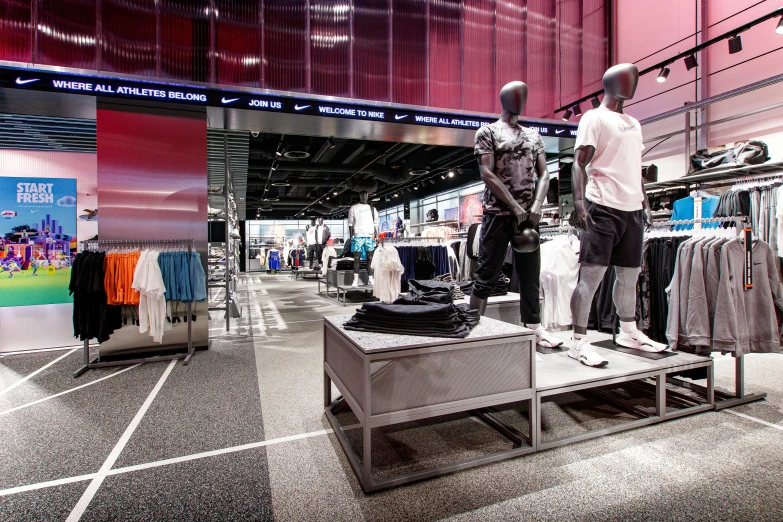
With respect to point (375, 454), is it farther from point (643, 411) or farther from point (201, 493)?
point (643, 411)

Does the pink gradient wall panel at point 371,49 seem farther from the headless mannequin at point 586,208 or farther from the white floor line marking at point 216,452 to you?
the white floor line marking at point 216,452

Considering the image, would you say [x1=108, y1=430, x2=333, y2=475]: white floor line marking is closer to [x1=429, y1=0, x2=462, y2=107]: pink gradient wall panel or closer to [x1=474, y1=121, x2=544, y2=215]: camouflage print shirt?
[x1=474, y1=121, x2=544, y2=215]: camouflage print shirt

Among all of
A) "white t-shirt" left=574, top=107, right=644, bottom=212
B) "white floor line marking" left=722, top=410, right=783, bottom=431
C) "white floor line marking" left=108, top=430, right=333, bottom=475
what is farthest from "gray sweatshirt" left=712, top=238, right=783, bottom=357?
"white floor line marking" left=108, top=430, right=333, bottom=475

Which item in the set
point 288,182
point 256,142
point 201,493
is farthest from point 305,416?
point 288,182

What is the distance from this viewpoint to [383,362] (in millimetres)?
1635

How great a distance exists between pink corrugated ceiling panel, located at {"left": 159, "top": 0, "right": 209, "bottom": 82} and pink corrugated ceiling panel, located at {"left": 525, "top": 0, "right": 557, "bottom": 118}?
175 inches

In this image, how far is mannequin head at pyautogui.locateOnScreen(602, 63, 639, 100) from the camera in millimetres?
2281

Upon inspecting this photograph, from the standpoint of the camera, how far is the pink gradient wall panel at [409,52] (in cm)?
523

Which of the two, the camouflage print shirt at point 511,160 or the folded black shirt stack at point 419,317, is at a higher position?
the camouflage print shirt at point 511,160

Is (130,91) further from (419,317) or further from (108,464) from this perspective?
(419,317)

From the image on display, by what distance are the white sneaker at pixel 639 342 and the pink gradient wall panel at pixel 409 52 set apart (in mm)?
3993

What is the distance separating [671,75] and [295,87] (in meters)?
6.01

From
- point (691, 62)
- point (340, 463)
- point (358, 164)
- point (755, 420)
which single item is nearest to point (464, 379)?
point (340, 463)

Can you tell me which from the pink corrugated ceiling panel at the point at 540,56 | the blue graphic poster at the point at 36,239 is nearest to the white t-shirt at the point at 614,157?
the pink corrugated ceiling panel at the point at 540,56
